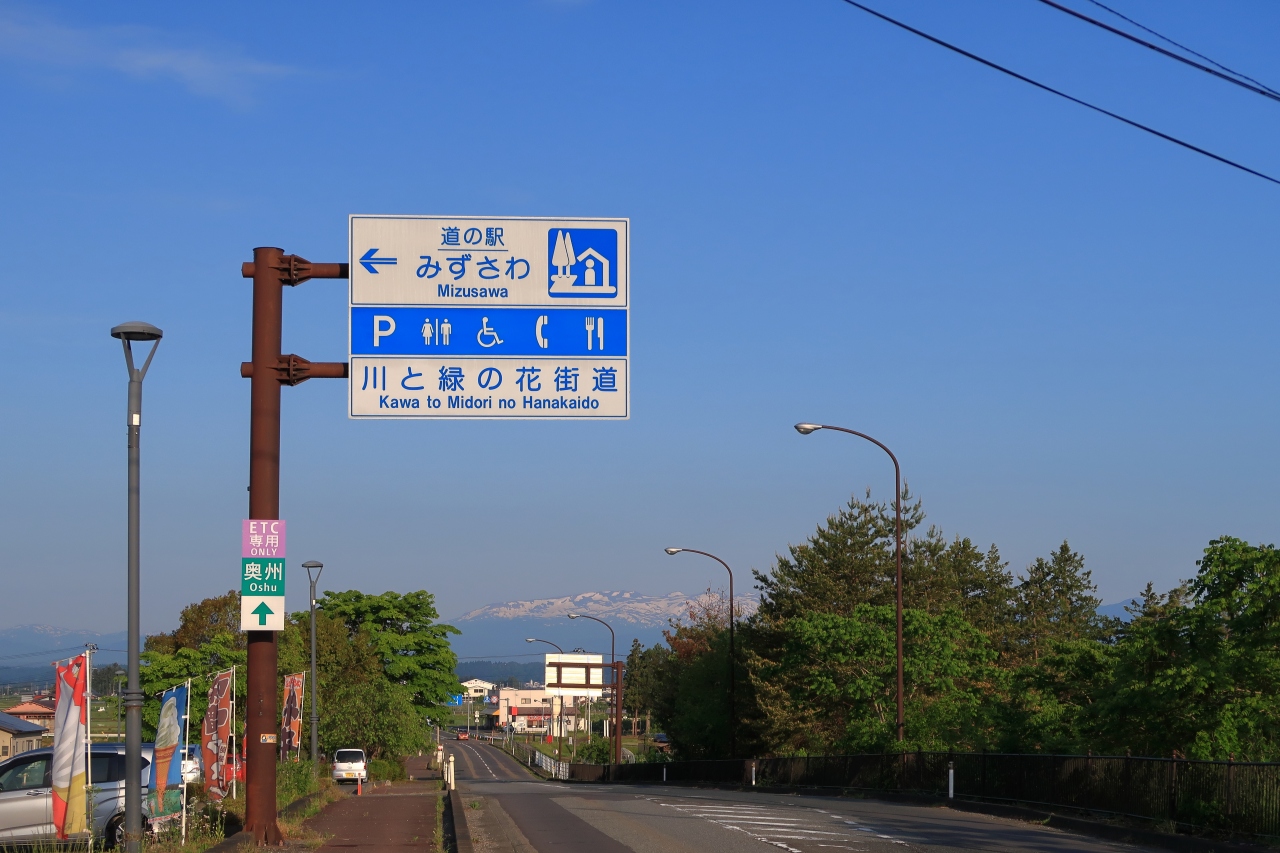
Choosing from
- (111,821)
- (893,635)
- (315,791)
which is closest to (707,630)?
(893,635)

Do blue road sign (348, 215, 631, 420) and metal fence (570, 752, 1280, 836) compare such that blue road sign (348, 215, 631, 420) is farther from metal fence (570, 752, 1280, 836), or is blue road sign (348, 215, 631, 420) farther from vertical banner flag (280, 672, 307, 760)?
vertical banner flag (280, 672, 307, 760)

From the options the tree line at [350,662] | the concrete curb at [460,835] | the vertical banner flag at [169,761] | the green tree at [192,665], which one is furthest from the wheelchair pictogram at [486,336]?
the green tree at [192,665]

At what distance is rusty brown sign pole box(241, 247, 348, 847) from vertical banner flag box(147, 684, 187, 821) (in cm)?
225

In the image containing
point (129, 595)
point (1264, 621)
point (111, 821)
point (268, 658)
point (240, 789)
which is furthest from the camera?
point (240, 789)

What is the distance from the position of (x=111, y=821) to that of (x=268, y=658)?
6309mm

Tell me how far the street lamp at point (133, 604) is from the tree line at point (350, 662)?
39424 mm

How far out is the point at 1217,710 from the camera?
2252 cm

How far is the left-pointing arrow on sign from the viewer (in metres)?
14.4

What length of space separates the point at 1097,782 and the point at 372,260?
14962mm

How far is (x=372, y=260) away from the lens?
14383 millimetres

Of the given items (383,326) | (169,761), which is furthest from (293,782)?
(383,326)

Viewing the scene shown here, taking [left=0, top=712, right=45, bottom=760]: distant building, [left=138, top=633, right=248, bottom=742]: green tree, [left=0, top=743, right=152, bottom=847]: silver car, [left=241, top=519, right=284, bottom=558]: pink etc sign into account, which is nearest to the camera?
[left=241, top=519, right=284, bottom=558]: pink etc sign

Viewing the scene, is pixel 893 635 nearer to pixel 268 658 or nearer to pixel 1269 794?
pixel 1269 794

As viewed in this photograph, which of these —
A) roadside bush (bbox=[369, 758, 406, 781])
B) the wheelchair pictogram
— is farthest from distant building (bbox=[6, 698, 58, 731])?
the wheelchair pictogram
